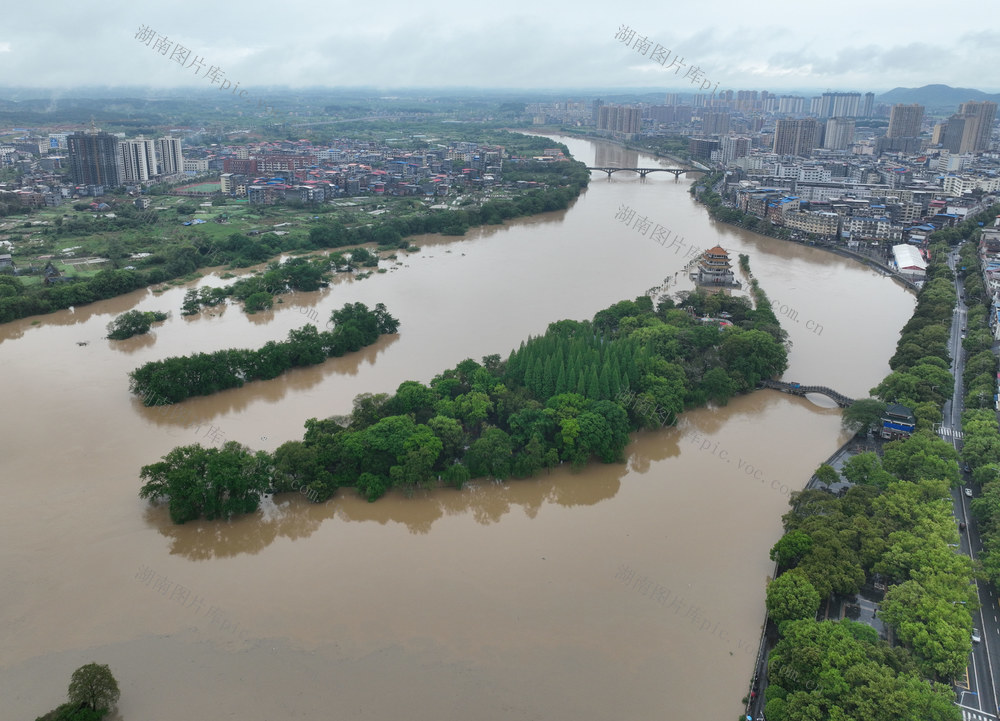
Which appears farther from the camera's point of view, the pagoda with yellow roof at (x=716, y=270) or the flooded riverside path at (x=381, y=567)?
the pagoda with yellow roof at (x=716, y=270)

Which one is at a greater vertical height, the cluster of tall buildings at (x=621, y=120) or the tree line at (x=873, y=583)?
the cluster of tall buildings at (x=621, y=120)

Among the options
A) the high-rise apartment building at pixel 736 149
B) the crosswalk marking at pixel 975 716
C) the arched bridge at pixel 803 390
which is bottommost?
the crosswalk marking at pixel 975 716

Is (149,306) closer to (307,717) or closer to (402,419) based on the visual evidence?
(402,419)

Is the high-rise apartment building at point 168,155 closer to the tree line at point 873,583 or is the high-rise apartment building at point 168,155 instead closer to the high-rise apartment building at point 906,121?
the tree line at point 873,583

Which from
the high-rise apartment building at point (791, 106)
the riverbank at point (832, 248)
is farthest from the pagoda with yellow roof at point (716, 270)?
the high-rise apartment building at point (791, 106)

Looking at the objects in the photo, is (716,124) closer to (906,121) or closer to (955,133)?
(906,121)

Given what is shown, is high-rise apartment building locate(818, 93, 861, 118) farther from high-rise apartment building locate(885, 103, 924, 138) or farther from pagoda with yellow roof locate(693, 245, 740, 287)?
pagoda with yellow roof locate(693, 245, 740, 287)
